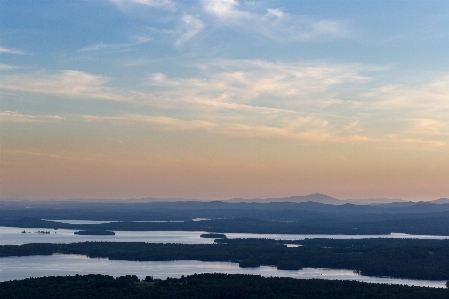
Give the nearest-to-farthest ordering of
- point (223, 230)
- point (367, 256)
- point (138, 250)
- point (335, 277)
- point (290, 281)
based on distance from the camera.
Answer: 1. point (290, 281)
2. point (335, 277)
3. point (367, 256)
4. point (138, 250)
5. point (223, 230)

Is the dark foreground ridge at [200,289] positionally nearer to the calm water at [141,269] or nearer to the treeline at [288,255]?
the calm water at [141,269]

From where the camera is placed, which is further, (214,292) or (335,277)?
(335,277)

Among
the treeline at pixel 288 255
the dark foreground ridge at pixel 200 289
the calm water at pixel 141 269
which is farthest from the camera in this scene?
the treeline at pixel 288 255

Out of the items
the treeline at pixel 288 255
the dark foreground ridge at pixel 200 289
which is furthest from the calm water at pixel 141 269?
the dark foreground ridge at pixel 200 289

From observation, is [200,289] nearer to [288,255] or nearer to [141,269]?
[141,269]

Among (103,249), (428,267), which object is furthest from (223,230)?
(428,267)

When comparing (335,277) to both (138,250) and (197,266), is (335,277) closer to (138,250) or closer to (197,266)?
(197,266)
